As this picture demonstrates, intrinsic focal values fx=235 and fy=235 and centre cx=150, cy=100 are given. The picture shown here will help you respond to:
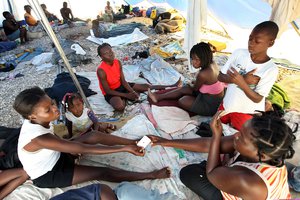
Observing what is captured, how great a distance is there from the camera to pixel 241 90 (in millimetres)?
2148

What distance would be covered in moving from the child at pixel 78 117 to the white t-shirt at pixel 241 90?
4.31 ft

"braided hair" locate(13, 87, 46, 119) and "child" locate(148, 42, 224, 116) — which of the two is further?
"child" locate(148, 42, 224, 116)

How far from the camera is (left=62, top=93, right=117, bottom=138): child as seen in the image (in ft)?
7.75

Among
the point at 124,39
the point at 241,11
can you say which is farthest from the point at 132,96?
the point at 124,39

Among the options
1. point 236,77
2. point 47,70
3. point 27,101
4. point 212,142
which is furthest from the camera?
point 47,70

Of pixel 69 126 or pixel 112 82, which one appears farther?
pixel 112 82

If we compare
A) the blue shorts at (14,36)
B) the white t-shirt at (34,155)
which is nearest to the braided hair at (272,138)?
the white t-shirt at (34,155)

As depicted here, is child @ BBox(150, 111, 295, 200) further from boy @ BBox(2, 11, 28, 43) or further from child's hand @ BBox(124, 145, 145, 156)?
boy @ BBox(2, 11, 28, 43)

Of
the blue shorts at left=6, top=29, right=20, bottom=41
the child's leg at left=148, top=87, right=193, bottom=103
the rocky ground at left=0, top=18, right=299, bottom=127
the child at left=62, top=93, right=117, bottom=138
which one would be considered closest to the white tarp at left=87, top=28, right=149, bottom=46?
the rocky ground at left=0, top=18, right=299, bottom=127

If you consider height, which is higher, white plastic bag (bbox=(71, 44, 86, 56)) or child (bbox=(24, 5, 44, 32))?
child (bbox=(24, 5, 44, 32))

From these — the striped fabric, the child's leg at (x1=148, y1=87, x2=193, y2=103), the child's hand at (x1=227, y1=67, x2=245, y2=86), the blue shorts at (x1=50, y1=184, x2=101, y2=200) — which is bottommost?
the child's leg at (x1=148, y1=87, x2=193, y2=103)

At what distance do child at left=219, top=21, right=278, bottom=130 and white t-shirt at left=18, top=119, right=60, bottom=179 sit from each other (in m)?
1.51

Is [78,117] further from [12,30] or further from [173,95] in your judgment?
[12,30]

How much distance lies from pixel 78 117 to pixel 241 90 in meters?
1.64
